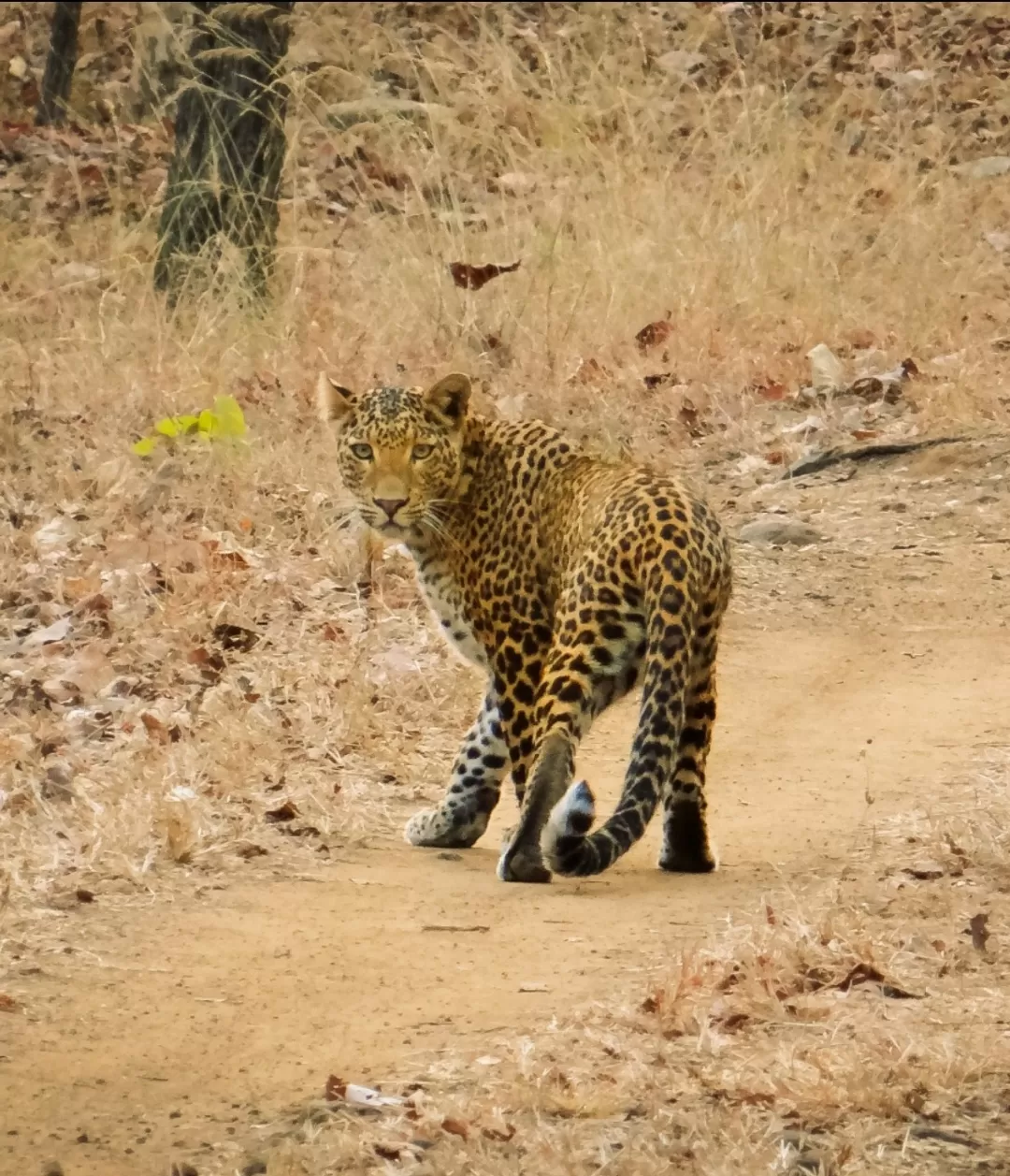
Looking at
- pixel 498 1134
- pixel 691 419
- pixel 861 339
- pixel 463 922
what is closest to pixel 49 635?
pixel 463 922

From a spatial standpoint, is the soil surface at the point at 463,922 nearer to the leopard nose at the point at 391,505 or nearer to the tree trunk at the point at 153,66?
the leopard nose at the point at 391,505

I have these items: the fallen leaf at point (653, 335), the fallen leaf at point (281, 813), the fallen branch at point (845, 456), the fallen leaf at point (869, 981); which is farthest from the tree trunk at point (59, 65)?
the fallen leaf at point (869, 981)

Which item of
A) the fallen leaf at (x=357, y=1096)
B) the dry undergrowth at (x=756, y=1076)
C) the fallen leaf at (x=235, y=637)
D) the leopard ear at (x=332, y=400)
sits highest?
the leopard ear at (x=332, y=400)

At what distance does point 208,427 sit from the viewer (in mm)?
8719

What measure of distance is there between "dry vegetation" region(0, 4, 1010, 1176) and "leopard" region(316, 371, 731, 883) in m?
0.40

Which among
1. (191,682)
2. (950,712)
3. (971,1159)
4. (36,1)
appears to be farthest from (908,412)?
(36,1)

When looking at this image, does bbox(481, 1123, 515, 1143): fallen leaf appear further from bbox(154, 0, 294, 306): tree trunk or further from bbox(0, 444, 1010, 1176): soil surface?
bbox(154, 0, 294, 306): tree trunk

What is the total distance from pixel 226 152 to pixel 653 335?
2.23 m

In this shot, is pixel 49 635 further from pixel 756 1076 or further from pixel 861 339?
pixel 861 339

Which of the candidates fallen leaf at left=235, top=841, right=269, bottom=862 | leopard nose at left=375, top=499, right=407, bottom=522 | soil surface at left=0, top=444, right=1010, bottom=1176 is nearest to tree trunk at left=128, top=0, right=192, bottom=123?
soil surface at left=0, top=444, right=1010, bottom=1176

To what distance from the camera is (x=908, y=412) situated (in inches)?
385

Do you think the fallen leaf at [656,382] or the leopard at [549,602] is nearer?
the leopard at [549,602]

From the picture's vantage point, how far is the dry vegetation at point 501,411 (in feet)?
13.4

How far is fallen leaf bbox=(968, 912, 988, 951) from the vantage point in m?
4.75
